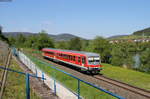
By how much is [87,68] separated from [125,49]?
3463cm

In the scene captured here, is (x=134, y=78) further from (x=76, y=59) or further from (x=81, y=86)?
(x=81, y=86)

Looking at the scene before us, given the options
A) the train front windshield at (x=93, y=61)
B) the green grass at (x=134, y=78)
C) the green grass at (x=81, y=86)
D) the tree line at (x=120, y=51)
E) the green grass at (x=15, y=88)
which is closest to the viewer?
the green grass at (x=15, y=88)

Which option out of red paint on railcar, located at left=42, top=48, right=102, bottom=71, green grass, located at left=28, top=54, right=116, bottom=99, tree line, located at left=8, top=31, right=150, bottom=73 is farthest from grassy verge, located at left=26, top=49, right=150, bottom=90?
tree line, located at left=8, top=31, right=150, bottom=73

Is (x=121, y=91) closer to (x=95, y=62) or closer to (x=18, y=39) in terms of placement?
(x=95, y=62)

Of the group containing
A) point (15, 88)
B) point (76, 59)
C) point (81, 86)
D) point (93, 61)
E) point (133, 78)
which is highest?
point (76, 59)

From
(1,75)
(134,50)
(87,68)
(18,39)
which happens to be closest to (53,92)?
(1,75)

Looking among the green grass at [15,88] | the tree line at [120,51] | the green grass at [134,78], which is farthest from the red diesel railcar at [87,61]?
the tree line at [120,51]

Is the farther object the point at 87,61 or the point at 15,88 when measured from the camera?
the point at 87,61

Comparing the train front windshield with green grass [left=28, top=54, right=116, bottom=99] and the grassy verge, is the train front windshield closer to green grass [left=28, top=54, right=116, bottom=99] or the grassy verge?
the grassy verge

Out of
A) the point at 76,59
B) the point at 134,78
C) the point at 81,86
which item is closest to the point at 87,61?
the point at 76,59

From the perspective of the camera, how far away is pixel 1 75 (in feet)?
36.3

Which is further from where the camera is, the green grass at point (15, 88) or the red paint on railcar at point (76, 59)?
the red paint on railcar at point (76, 59)

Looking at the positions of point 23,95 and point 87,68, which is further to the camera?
point 87,68

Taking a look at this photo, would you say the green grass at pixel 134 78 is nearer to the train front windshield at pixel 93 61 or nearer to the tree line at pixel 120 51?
the train front windshield at pixel 93 61
